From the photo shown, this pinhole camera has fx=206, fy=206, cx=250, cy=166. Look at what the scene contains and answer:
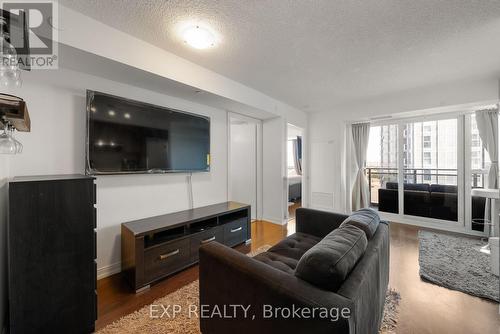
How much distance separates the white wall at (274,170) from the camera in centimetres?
414

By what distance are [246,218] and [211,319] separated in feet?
5.97

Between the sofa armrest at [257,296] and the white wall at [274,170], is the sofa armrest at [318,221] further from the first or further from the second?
the white wall at [274,170]

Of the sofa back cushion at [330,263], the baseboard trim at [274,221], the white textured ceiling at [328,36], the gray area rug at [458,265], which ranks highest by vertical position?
the white textured ceiling at [328,36]

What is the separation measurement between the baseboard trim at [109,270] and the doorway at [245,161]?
8.24 feet

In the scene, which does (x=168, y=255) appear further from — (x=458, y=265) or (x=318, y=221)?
(x=458, y=265)

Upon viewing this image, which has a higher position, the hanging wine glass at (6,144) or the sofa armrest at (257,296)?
the hanging wine glass at (6,144)

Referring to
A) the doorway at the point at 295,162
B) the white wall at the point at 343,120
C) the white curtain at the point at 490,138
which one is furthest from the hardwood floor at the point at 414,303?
the doorway at the point at 295,162

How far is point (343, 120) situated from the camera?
14.8 feet

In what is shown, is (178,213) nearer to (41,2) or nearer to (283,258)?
(283,258)

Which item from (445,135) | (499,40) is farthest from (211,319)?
(445,135)

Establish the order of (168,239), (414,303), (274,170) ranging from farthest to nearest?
Result: (274,170)
(168,239)
(414,303)

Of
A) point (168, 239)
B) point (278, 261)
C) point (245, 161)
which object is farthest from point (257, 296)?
point (245, 161)

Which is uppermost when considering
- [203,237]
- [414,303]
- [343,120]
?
[343,120]

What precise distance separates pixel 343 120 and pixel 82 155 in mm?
4538
